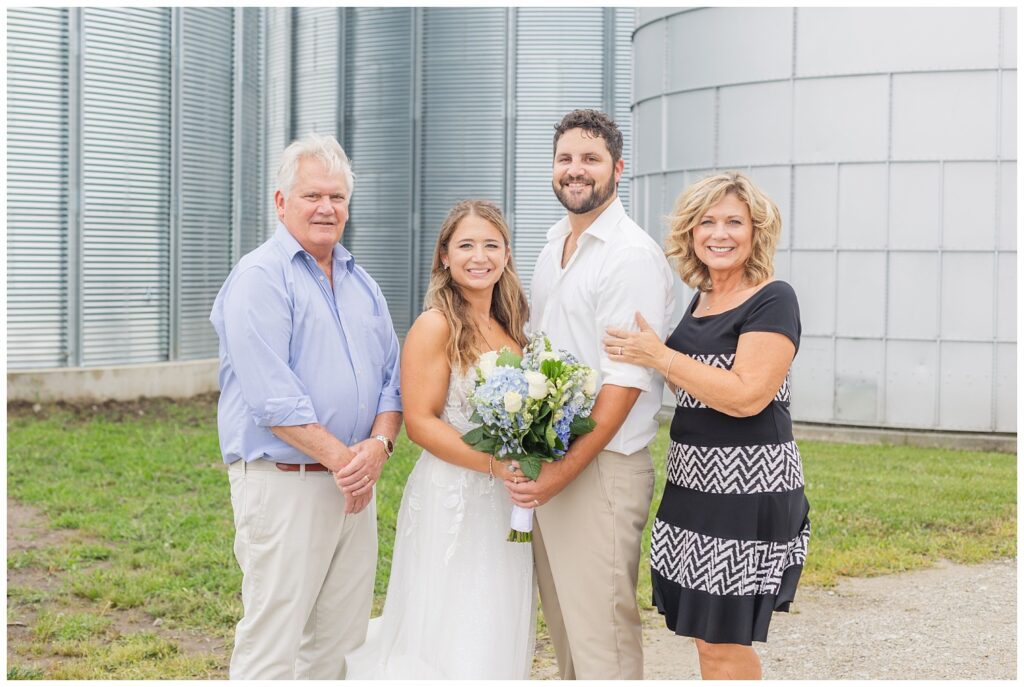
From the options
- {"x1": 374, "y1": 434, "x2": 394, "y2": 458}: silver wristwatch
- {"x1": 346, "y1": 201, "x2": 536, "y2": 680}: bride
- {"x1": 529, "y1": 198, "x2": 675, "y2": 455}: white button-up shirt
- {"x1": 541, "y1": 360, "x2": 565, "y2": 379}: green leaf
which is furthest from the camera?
{"x1": 374, "y1": 434, "x2": 394, "y2": 458}: silver wristwatch

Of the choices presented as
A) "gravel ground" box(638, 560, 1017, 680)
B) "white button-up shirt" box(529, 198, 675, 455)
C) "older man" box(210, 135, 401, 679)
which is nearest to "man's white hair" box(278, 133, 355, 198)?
"older man" box(210, 135, 401, 679)

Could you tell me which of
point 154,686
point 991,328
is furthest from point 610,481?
point 991,328

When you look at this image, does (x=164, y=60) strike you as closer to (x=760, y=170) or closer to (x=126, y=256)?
(x=126, y=256)

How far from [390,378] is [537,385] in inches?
38.4

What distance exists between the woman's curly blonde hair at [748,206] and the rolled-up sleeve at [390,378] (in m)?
1.33

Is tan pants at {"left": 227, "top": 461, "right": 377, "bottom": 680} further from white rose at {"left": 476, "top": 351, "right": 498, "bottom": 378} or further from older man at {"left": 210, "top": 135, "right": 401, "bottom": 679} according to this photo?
white rose at {"left": 476, "top": 351, "right": 498, "bottom": 378}

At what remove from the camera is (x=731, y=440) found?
4.03 metres

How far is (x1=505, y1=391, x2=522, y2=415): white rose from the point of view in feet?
12.7

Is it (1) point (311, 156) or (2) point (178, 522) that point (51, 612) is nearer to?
(2) point (178, 522)

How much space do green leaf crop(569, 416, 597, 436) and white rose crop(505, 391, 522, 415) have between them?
0.99 ft

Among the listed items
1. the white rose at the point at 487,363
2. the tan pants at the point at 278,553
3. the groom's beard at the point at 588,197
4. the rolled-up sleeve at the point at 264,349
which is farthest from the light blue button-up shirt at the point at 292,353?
the groom's beard at the point at 588,197

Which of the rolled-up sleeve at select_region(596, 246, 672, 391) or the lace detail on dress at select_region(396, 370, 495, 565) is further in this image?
the lace detail on dress at select_region(396, 370, 495, 565)

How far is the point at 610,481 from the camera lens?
4.28 metres

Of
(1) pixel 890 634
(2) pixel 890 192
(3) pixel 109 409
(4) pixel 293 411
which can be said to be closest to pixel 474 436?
(4) pixel 293 411
